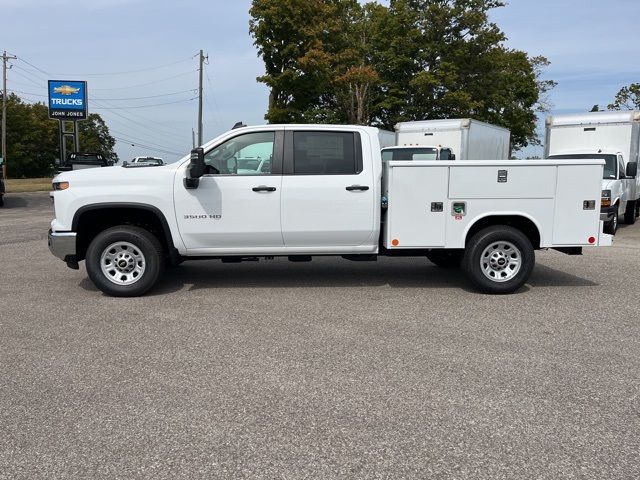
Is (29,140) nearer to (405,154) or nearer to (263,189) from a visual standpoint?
(405,154)

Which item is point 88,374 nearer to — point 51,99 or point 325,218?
point 325,218

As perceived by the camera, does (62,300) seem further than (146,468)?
Yes

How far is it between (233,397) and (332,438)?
0.87m

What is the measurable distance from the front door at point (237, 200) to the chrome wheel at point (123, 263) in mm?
603

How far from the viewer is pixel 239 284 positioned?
7441mm

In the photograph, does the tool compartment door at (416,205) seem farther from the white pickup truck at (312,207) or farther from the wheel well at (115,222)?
the wheel well at (115,222)

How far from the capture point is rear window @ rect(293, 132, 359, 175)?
22.0 ft

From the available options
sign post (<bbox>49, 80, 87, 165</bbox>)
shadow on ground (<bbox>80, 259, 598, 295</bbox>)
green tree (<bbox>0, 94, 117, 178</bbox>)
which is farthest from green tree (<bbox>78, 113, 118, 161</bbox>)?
shadow on ground (<bbox>80, 259, 598, 295</bbox>)

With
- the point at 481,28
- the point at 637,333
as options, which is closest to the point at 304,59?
the point at 481,28

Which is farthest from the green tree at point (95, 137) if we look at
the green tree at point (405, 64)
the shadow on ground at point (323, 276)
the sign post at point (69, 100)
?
the shadow on ground at point (323, 276)

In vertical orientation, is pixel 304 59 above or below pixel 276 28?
below

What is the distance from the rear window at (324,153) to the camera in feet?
22.0

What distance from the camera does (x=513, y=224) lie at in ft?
23.1

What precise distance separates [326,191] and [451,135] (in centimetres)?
1117
